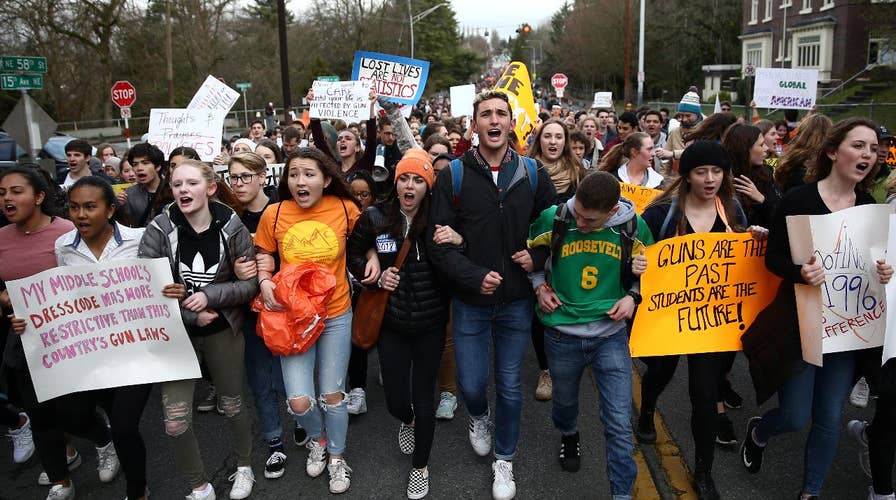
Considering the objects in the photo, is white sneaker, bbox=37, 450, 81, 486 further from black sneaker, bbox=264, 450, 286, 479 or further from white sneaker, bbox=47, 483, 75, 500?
black sneaker, bbox=264, 450, 286, 479

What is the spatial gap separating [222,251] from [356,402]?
1.69m

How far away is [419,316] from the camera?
12.4ft

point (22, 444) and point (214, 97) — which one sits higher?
point (214, 97)

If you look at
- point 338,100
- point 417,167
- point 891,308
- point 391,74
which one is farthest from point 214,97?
point 891,308

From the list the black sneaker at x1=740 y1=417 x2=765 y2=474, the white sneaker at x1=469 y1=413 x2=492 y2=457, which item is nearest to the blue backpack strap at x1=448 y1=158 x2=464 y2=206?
the white sneaker at x1=469 y1=413 x2=492 y2=457

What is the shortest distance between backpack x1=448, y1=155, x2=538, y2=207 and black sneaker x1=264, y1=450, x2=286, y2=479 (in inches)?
76.3

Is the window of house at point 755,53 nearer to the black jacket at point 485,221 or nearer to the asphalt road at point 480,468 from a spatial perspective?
the asphalt road at point 480,468

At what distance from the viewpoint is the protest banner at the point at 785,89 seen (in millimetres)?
10523

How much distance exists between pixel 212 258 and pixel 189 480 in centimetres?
125

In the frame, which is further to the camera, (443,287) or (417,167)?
(443,287)

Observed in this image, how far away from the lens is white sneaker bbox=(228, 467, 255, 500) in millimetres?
3822

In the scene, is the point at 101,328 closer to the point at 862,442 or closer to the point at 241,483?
the point at 241,483

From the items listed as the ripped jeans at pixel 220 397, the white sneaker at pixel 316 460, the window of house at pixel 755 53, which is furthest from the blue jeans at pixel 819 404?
the window of house at pixel 755 53

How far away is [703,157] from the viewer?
3.71 metres
